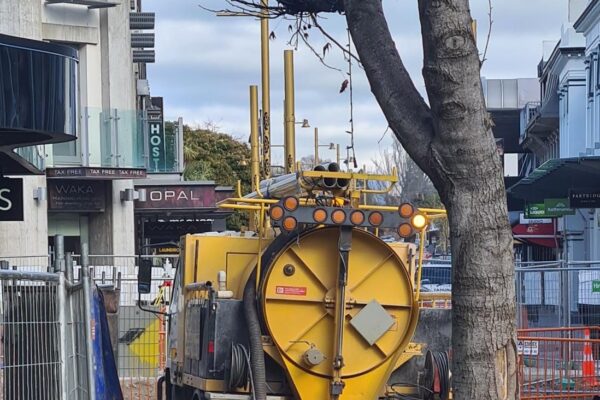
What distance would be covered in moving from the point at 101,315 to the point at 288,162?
842 centimetres

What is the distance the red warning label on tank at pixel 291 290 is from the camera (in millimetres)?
10086

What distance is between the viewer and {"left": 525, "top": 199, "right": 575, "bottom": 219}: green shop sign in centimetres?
3772

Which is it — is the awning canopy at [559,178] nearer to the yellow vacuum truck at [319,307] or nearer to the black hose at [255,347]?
the yellow vacuum truck at [319,307]

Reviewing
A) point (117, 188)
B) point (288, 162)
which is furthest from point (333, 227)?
point (117, 188)

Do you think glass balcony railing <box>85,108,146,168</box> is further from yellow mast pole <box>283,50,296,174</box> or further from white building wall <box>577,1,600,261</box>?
white building wall <box>577,1,600,261</box>

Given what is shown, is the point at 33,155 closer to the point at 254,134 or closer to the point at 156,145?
the point at 254,134

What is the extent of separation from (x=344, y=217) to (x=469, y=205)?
3550 mm

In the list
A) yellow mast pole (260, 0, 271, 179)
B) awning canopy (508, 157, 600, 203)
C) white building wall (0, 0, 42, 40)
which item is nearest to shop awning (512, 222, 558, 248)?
awning canopy (508, 157, 600, 203)

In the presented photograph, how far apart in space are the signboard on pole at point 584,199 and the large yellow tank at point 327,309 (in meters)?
23.0

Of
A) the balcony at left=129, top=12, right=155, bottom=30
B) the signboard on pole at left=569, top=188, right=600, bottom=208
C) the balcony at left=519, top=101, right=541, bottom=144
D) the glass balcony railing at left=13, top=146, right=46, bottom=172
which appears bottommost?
the signboard on pole at left=569, top=188, right=600, bottom=208

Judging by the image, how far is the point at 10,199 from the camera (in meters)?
17.4

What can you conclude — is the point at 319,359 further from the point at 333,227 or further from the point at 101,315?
the point at 101,315

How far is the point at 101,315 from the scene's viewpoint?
11.3 m

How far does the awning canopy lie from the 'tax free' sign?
1434 centimetres
